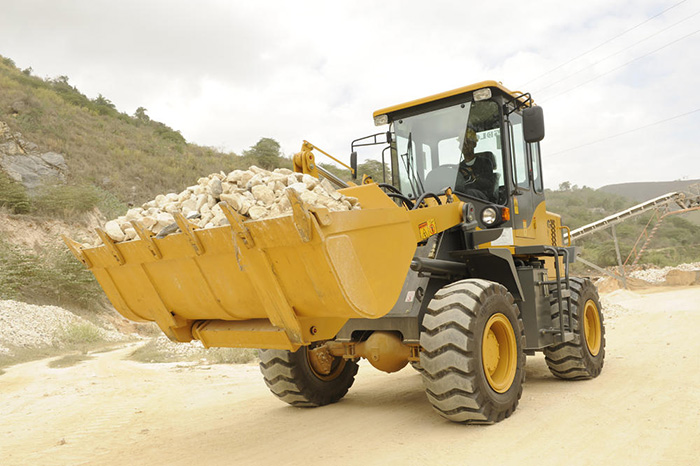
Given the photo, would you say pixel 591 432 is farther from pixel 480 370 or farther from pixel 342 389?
pixel 342 389

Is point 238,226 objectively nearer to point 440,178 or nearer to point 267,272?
point 267,272

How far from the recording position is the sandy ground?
4234 mm

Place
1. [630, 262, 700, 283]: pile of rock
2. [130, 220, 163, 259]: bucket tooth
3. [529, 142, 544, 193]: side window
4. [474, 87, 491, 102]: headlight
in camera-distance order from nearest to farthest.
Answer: [130, 220, 163, 259]: bucket tooth < [474, 87, 491, 102]: headlight < [529, 142, 544, 193]: side window < [630, 262, 700, 283]: pile of rock

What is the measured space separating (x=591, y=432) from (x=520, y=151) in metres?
3.35

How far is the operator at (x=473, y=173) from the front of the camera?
20.4 ft

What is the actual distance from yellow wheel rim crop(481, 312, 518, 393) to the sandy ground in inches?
14.7

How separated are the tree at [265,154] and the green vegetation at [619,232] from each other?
67.9 feet

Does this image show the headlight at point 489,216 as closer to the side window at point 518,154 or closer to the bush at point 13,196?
the side window at point 518,154

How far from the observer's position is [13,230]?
18172mm

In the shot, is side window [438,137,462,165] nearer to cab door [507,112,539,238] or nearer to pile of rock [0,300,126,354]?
cab door [507,112,539,238]

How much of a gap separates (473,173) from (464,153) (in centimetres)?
25

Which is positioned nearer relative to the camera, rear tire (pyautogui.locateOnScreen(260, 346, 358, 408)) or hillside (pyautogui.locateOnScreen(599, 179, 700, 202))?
rear tire (pyautogui.locateOnScreen(260, 346, 358, 408))

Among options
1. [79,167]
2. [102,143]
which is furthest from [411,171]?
[102,143]

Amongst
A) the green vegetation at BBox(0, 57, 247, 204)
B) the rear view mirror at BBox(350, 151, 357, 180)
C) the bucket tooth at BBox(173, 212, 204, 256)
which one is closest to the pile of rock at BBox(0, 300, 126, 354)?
the green vegetation at BBox(0, 57, 247, 204)
